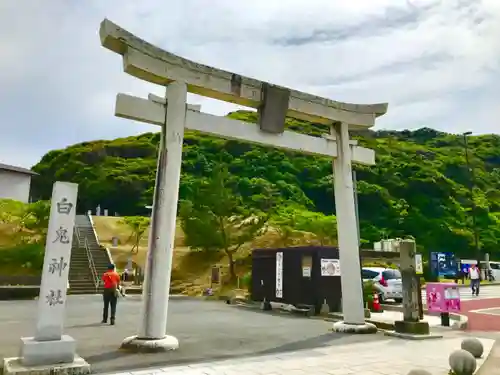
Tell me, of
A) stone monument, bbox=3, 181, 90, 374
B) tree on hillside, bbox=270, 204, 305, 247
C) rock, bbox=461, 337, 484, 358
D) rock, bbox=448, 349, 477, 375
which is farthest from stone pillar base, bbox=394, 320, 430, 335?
tree on hillside, bbox=270, 204, 305, 247

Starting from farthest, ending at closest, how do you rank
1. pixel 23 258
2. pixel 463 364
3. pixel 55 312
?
pixel 23 258, pixel 55 312, pixel 463 364

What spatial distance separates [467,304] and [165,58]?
17300 millimetres

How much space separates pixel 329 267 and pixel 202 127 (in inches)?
336

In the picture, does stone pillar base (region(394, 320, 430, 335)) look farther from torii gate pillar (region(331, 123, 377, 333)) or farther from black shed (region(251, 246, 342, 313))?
black shed (region(251, 246, 342, 313))

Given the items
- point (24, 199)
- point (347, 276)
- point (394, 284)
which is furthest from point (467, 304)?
point (24, 199)

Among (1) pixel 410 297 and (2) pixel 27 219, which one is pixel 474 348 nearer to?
(1) pixel 410 297

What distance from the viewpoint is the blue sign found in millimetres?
32281

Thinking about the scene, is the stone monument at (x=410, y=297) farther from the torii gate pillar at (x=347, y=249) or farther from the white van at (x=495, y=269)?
the white van at (x=495, y=269)

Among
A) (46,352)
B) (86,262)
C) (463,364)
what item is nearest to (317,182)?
(86,262)

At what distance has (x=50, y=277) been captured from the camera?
6.90 metres

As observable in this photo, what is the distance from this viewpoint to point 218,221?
2880 cm

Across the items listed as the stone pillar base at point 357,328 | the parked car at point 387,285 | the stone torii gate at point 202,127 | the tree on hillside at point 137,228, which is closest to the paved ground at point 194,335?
the stone pillar base at point 357,328

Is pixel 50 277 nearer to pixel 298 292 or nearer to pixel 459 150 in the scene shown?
pixel 298 292

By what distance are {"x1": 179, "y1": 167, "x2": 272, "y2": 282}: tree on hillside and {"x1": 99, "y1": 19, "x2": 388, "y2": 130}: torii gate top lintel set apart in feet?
55.2
